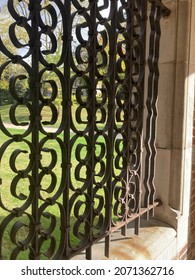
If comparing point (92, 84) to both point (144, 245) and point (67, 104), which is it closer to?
point (67, 104)

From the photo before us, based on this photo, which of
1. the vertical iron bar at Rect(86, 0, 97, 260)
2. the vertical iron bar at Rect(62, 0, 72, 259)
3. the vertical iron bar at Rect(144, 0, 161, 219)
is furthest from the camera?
the vertical iron bar at Rect(144, 0, 161, 219)

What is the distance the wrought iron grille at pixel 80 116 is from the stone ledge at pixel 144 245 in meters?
0.09

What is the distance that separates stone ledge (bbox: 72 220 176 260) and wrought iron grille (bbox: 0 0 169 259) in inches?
3.7

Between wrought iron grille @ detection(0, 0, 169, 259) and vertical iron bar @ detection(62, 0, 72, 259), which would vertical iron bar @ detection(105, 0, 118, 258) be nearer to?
wrought iron grille @ detection(0, 0, 169, 259)

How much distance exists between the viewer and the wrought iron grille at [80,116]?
47.7 inches

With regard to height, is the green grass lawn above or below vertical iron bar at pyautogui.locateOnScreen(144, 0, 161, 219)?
below

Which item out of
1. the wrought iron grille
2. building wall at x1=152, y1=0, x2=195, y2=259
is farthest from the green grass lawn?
building wall at x1=152, y1=0, x2=195, y2=259

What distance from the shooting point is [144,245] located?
73.7 inches

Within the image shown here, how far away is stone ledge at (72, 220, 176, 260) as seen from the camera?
1.74 metres

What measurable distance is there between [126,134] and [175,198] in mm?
741

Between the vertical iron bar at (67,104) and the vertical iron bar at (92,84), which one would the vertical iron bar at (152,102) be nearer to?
the vertical iron bar at (92,84)

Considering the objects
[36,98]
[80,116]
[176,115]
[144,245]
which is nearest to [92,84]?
[80,116]
